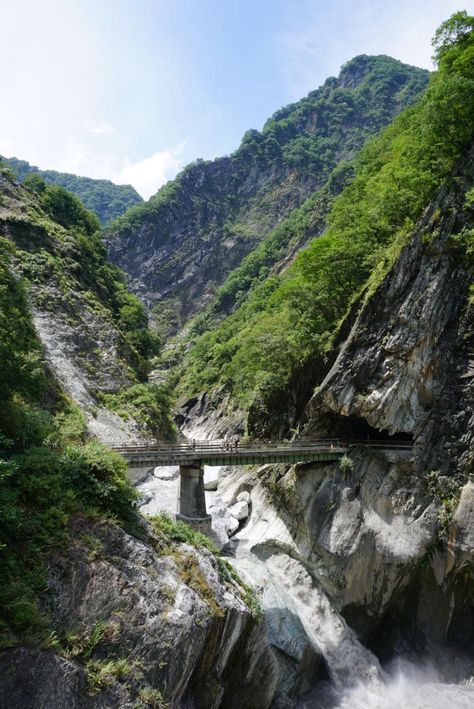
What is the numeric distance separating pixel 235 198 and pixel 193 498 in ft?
476

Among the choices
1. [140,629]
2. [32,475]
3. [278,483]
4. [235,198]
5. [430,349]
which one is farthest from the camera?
[235,198]

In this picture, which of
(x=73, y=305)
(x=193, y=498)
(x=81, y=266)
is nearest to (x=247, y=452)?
(x=193, y=498)

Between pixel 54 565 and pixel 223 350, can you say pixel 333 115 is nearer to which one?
pixel 223 350

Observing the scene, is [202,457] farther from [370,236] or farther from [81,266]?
[81,266]

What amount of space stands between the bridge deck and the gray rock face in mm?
8767

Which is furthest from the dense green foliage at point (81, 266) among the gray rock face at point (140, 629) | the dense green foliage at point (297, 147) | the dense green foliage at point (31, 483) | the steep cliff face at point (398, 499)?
the dense green foliage at point (297, 147)

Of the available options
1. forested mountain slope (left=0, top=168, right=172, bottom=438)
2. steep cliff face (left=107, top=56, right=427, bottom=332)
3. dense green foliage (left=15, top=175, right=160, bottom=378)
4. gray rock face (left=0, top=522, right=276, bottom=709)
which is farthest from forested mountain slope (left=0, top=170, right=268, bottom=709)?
steep cliff face (left=107, top=56, right=427, bottom=332)

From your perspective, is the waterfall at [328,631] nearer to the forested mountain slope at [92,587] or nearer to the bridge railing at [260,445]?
the forested mountain slope at [92,587]

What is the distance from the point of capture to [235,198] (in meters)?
153

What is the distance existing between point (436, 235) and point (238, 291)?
91.9 meters

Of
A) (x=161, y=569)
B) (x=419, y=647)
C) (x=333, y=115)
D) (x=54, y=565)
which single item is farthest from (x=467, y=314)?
(x=333, y=115)

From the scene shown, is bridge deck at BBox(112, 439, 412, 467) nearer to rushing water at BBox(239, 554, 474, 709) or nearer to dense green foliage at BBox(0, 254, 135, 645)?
dense green foliage at BBox(0, 254, 135, 645)

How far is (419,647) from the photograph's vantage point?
2227cm

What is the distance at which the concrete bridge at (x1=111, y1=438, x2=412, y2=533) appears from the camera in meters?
22.8
